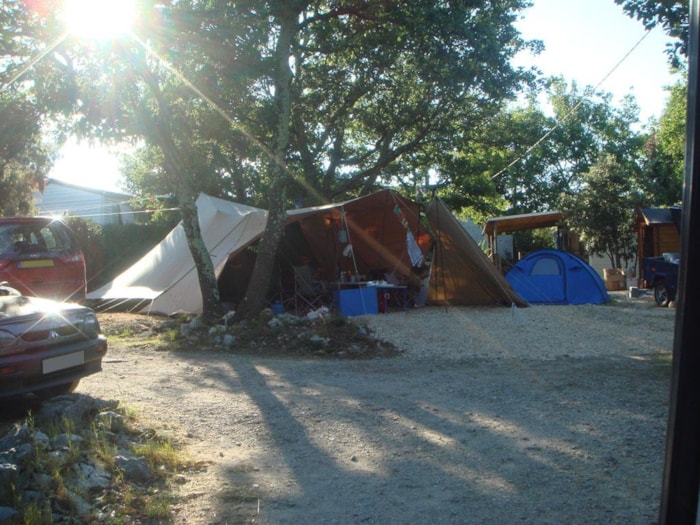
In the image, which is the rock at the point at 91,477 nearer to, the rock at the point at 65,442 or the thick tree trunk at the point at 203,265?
the rock at the point at 65,442

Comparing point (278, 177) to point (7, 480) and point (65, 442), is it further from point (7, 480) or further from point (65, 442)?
point (7, 480)

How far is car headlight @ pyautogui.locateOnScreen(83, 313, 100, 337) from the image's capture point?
644cm

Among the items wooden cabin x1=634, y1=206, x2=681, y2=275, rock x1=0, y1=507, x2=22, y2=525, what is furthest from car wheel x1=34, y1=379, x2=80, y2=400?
wooden cabin x1=634, y1=206, x2=681, y2=275

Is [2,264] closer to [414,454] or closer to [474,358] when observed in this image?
[474,358]

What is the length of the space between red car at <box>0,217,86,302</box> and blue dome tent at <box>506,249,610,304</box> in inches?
411

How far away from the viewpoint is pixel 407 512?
159 inches

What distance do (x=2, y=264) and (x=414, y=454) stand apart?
845 cm

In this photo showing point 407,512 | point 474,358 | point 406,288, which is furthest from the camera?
point 406,288

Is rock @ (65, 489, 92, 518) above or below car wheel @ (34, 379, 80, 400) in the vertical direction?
below

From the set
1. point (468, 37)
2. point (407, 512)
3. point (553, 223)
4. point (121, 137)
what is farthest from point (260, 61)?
point (553, 223)

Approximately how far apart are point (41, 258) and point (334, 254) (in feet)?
21.2

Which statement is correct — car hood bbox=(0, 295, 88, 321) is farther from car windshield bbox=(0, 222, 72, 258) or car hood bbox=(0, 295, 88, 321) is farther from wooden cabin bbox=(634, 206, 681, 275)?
wooden cabin bbox=(634, 206, 681, 275)

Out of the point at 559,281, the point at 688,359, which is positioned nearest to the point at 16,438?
the point at 688,359

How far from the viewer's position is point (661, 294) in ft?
53.4
